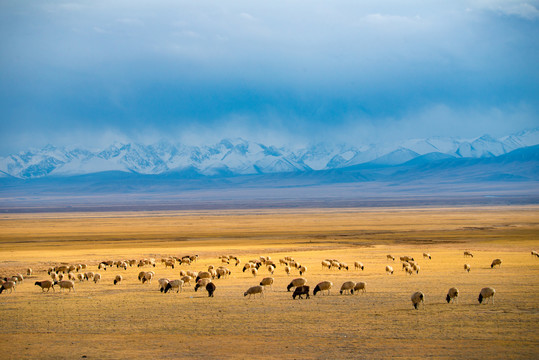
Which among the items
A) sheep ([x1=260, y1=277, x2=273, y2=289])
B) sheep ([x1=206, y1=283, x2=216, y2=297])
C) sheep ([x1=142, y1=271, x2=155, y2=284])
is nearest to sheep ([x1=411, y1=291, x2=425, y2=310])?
sheep ([x1=260, y1=277, x2=273, y2=289])

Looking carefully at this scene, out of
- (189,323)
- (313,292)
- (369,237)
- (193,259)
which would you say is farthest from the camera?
(369,237)

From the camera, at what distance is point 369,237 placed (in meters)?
49.1

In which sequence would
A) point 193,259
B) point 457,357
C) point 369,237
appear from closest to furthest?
point 457,357, point 193,259, point 369,237

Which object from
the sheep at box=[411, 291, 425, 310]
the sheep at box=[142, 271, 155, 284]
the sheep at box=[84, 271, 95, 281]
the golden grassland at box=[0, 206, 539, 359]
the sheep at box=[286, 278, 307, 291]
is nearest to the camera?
the golden grassland at box=[0, 206, 539, 359]

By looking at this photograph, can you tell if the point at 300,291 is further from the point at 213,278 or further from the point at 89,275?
the point at 89,275

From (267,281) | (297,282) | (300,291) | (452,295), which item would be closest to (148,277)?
(267,281)

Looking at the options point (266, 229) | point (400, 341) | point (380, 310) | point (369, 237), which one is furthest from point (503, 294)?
point (266, 229)

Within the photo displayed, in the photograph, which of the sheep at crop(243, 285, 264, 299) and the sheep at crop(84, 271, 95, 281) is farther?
the sheep at crop(84, 271, 95, 281)

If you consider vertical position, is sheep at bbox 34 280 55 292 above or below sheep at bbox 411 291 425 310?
above

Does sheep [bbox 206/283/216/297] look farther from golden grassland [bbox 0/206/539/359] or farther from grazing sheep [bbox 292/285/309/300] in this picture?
grazing sheep [bbox 292/285/309/300]

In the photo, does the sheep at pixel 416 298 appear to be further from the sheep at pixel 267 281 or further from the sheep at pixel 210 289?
the sheep at pixel 210 289

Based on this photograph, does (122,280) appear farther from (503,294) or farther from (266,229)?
(266,229)

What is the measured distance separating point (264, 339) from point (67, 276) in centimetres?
1394

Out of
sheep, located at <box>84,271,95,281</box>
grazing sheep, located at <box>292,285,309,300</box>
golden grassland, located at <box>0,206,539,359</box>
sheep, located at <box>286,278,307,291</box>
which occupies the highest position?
sheep, located at <box>84,271,95,281</box>
